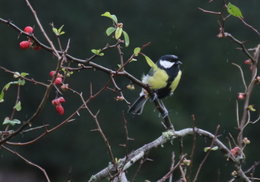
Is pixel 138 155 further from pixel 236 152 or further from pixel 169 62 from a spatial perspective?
pixel 169 62

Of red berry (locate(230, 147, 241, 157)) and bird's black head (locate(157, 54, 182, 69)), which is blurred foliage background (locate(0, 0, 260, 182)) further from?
red berry (locate(230, 147, 241, 157))

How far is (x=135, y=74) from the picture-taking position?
968 cm

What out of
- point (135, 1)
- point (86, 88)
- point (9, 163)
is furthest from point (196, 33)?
point (9, 163)

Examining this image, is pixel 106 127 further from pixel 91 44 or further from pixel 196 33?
pixel 196 33

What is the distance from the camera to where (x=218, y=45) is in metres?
10.1

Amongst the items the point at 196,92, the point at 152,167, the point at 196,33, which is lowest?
the point at 152,167

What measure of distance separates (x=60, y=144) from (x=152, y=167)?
1.55 meters

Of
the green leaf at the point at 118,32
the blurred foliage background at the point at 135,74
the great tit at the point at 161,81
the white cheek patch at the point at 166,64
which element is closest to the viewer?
the green leaf at the point at 118,32

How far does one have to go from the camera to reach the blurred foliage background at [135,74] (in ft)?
31.3

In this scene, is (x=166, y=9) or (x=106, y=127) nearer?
(x=106, y=127)

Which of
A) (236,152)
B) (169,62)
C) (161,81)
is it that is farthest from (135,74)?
(236,152)

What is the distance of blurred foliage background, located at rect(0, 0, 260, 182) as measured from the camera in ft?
31.3

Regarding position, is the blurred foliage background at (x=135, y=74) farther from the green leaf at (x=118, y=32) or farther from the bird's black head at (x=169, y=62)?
the green leaf at (x=118, y=32)

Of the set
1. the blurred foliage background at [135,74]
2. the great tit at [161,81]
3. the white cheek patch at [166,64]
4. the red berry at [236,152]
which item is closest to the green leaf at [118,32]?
the red berry at [236,152]
